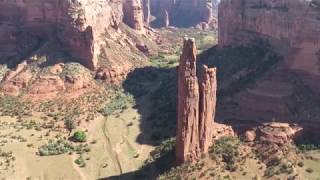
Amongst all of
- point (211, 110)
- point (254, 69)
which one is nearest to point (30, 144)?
point (211, 110)

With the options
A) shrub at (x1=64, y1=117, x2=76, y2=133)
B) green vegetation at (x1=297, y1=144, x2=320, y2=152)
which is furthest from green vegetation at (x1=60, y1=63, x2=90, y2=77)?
green vegetation at (x1=297, y1=144, x2=320, y2=152)

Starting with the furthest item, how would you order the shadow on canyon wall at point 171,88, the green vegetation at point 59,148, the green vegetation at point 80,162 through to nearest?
the green vegetation at point 59,148 → the green vegetation at point 80,162 → the shadow on canyon wall at point 171,88

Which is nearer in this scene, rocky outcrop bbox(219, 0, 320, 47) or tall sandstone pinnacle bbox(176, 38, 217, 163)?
tall sandstone pinnacle bbox(176, 38, 217, 163)

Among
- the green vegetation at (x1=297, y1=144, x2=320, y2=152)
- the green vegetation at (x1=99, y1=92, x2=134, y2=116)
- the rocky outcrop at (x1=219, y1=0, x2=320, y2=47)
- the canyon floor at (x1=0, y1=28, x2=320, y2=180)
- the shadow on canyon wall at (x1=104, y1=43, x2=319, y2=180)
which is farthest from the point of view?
the green vegetation at (x1=99, y1=92, x2=134, y2=116)

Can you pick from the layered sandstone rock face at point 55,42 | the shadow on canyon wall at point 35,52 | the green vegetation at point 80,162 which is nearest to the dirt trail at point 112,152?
the green vegetation at point 80,162

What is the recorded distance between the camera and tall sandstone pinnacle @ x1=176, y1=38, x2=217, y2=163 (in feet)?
227

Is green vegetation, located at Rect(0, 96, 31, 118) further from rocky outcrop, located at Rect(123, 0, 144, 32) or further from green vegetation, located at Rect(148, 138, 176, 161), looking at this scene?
rocky outcrop, located at Rect(123, 0, 144, 32)

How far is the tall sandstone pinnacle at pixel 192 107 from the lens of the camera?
69.2 m

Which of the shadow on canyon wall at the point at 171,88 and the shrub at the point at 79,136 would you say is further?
the shrub at the point at 79,136

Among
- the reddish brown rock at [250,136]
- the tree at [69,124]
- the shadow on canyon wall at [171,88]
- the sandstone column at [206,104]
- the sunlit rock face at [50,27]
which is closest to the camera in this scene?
the sandstone column at [206,104]

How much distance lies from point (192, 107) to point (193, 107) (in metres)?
0.11

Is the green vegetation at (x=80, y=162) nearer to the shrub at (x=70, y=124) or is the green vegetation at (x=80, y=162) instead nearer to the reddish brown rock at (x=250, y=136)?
the shrub at (x=70, y=124)

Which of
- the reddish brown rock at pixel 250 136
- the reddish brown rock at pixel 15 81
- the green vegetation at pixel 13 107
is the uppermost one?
the reddish brown rock at pixel 15 81

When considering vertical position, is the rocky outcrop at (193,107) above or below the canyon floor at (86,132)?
above
